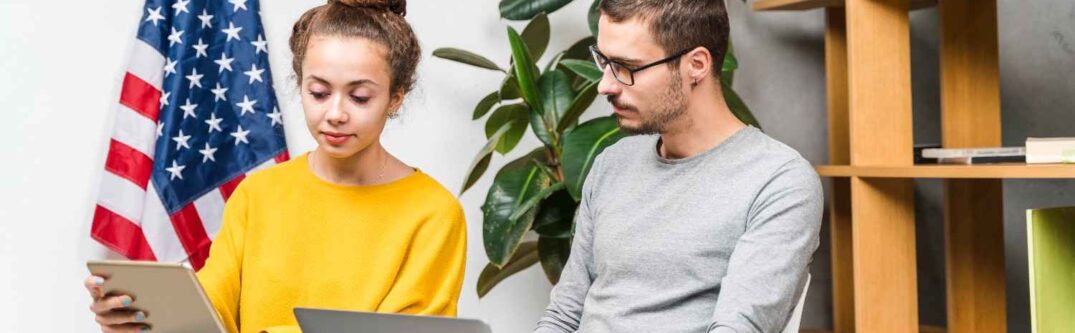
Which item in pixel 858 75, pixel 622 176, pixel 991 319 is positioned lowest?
pixel 991 319

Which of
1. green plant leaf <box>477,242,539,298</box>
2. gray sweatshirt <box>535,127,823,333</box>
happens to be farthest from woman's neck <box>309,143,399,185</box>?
green plant leaf <box>477,242,539,298</box>

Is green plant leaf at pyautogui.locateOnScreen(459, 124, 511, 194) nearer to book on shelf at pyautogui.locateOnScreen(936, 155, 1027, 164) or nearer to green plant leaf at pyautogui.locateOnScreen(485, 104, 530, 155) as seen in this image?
green plant leaf at pyautogui.locateOnScreen(485, 104, 530, 155)

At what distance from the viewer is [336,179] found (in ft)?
5.51

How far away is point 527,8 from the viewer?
254cm

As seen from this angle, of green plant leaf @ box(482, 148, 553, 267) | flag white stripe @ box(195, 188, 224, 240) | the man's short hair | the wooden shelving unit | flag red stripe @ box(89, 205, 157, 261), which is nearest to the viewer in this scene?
the man's short hair

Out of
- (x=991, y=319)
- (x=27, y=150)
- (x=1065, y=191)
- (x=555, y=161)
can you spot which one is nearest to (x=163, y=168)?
(x=27, y=150)

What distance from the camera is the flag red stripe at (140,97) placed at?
2.47 metres

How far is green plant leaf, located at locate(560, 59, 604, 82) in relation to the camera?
2303mm

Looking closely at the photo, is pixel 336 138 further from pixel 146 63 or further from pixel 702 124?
pixel 146 63

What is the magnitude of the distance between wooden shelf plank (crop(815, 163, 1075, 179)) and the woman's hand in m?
1.31

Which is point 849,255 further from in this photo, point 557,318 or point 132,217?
point 132,217

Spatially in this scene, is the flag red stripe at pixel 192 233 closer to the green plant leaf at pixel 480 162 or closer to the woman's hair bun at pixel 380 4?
the green plant leaf at pixel 480 162

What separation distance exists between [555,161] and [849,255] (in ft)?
2.58

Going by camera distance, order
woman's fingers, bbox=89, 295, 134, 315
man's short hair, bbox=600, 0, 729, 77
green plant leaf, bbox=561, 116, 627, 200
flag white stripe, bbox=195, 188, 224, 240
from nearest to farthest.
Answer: woman's fingers, bbox=89, 295, 134, 315, man's short hair, bbox=600, 0, 729, 77, green plant leaf, bbox=561, 116, 627, 200, flag white stripe, bbox=195, 188, 224, 240
